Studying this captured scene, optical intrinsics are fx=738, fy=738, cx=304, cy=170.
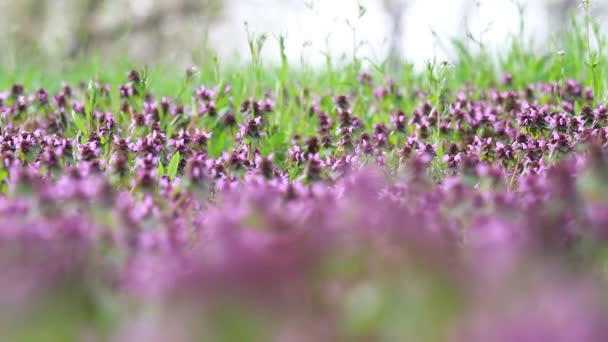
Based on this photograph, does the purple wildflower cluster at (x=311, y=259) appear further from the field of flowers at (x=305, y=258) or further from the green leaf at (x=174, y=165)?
the green leaf at (x=174, y=165)

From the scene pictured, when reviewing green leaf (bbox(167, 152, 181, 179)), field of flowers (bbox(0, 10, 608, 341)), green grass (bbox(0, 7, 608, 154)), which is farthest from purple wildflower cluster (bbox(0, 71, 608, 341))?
green grass (bbox(0, 7, 608, 154))

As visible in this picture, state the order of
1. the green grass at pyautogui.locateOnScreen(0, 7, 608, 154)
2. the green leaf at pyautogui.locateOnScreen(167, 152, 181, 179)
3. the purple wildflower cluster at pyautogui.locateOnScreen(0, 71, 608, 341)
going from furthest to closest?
the green grass at pyautogui.locateOnScreen(0, 7, 608, 154), the green leaf at pyautogui.locateOnScreen(167, 152, 181, 179), the purple wildflower cluster at pyautogui.locateOnScreen(0, 71, 608, 341)

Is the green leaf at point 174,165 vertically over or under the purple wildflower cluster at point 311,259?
over

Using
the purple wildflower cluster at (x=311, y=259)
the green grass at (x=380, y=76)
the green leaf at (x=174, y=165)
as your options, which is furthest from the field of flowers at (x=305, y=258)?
the green grass at (x=380, y=76)

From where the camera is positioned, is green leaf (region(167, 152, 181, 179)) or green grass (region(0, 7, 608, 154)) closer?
green leaf (region(167, 152, 181, 179))

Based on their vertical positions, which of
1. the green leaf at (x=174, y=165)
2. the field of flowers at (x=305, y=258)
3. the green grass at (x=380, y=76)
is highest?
the green grass at (x=380, y=76)

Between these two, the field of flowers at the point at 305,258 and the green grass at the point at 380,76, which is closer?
the field of flowers at the point at 305,258

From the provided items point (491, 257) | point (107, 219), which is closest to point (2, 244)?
point (107, 219)

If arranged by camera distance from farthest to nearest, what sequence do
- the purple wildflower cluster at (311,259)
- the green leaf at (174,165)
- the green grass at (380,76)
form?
the green grass at (380,76) < the green leaf at (174,165) < the purple wildflower cluster at (311,259)

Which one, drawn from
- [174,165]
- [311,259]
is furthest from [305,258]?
[174,165]

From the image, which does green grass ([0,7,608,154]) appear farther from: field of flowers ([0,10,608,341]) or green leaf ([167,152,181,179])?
field of flowers ([0,10,608,341])

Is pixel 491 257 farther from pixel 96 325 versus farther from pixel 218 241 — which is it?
pixel 96 325
